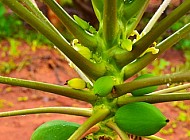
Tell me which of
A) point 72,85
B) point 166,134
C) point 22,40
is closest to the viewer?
point 72,85

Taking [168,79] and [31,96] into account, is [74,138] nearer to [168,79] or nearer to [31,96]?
[168,79]

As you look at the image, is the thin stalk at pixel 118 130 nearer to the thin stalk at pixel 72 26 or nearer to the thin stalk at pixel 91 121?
the thin stalk at pixel 91 121

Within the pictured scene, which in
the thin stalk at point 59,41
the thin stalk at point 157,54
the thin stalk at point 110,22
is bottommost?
the thin stalk at point 59,41

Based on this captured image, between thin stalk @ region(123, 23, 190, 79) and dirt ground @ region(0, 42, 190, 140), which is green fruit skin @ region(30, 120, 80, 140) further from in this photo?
dirt ground @ region(0, 42, 190, 140)

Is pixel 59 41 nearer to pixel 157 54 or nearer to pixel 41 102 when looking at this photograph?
pixel 157 54

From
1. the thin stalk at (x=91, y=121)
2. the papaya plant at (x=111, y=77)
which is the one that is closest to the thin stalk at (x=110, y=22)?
the papaya plant at (x=111, y=77)

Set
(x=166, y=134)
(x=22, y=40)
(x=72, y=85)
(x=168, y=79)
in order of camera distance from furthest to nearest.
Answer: (x=22, y=40) < (x=166, y=134) < (x=72, y=85) < (x=168, y=79)

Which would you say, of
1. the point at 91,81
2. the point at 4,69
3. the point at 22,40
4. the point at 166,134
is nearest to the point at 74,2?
the point at 22,40
